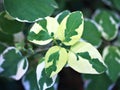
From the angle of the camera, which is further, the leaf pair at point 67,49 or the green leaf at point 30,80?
the green leaf at point 30,80

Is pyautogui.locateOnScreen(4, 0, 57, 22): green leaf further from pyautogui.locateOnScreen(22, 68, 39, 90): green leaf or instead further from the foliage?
pyautogui.locateOnScreen(22, 68, 39, 90): green leaf

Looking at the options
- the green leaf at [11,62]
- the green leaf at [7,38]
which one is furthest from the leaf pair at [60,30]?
the green leaf at [7,38]

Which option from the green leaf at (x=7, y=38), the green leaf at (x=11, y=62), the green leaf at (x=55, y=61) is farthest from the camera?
the green leaf at (x=7, y=38)

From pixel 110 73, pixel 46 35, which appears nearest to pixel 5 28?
pixel 46 35

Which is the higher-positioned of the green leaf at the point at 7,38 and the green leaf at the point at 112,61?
the green leaf at the point at 7,38

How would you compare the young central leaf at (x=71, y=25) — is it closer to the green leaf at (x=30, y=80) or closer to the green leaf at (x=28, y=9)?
the green leaf at (x=28, y=9)

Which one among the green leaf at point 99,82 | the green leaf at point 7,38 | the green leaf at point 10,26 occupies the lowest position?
the green leaf at point 99,82

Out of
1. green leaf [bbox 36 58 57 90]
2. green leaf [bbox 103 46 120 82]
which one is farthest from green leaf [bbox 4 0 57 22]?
green leaf [bbox 103 46 120 82]
